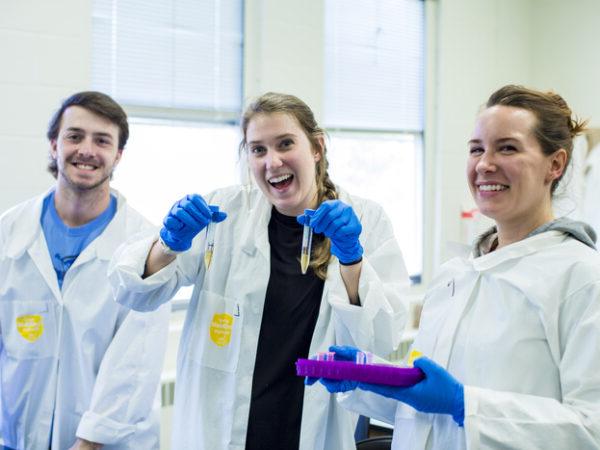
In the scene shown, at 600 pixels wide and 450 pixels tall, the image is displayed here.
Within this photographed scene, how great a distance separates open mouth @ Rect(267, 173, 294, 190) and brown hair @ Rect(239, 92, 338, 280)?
0.14 meters

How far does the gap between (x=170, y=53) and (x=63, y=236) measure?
1265mm

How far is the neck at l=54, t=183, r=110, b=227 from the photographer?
1.99m

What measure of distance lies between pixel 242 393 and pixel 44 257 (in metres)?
0.76

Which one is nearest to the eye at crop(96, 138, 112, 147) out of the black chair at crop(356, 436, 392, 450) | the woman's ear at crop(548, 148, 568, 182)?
the black chair at crop(356, 436, 392, 450)

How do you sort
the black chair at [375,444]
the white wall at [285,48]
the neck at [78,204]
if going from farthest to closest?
the white wall at [285,48] < the neck at [78,204] < the black chair at [375,444]

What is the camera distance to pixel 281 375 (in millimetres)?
1610

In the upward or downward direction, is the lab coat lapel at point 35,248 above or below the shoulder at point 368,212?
below

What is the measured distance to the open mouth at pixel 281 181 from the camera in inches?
→ 65.6

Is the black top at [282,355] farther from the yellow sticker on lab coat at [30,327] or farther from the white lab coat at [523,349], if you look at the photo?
the yellow sticker on lab coat at [30,327]

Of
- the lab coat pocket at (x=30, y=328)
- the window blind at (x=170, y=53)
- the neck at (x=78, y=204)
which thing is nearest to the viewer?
the lab coat pocket at (x=30, y=328)

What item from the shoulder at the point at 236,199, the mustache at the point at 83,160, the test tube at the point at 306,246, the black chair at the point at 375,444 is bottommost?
the black chair at the point at 375,444

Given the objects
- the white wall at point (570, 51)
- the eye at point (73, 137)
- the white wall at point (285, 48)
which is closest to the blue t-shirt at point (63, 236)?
the eye at point (73, 137)

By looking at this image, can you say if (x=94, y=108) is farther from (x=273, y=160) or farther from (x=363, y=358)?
(x=363, y=358)

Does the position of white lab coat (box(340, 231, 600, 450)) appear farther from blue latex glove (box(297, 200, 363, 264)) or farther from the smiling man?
the smiling man
